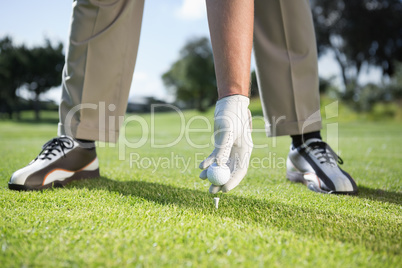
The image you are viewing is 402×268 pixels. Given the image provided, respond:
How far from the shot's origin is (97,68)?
1882mm

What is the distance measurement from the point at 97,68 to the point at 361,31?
1103 inches

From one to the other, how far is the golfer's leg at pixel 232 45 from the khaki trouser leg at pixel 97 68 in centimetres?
84

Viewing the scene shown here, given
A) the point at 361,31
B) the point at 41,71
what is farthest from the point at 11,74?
the point at 361,31

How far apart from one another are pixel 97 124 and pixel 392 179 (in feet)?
6.92

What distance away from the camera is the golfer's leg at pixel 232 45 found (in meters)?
1.30

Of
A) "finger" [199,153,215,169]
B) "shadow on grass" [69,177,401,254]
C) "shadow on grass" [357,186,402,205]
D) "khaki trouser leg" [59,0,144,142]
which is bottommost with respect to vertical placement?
"shadow on grass" [357,186,402,205]

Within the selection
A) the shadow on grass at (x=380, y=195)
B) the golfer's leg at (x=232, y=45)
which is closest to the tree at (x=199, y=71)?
the shadow on grass at (x=380, y=195)

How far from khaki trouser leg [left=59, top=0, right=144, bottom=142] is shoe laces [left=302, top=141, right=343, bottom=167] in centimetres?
125

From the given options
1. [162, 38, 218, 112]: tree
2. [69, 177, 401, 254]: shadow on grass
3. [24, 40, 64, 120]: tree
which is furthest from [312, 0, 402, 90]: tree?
[69, 177, 401, 254]: shadow on grass

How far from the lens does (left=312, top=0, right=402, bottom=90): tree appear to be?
24891 millimetres

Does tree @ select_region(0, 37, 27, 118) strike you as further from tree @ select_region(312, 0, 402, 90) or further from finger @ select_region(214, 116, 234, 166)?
finger @ select_region(214, 116, 234, 166)

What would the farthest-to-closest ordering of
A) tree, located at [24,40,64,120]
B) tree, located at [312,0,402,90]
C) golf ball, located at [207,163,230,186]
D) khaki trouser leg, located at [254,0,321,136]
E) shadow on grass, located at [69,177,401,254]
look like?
tree, located at [24,40,64,120] < tree, located at [312,0,402,90] < khaki trouser leg, located at [254,0,321,136] < golf ball, located at [207,163,230,186] < shadow on grass, located at [69,177,401,254]

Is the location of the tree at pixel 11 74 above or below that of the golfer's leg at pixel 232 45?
above

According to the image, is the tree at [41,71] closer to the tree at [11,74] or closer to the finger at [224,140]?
the tree at [11,74]
